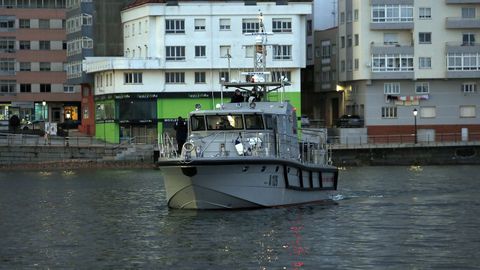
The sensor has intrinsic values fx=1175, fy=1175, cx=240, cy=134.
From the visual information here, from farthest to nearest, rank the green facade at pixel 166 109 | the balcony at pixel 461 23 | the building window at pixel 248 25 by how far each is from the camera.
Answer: the balcony at pixel 461 23 → the building window at pixel 248 25 → the green facade at pixel 166 109

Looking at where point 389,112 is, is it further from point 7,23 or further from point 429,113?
point 7,23

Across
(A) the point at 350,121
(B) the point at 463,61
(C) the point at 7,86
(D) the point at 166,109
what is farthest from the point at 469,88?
(C) the point at 7,86

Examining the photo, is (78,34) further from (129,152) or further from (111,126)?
(129,152)

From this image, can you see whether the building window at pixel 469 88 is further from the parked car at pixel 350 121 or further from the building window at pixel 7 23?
the building window at pixel 7 23

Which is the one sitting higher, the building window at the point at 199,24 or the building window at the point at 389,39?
the building window at the point at 199,24

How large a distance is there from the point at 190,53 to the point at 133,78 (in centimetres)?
540

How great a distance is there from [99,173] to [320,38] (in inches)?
1610

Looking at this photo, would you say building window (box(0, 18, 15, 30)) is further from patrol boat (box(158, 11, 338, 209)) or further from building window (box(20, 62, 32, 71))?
patrol boat (box(158, 11, 338, 209))

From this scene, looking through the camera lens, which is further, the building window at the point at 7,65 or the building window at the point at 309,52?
the building window at the point at 7,65

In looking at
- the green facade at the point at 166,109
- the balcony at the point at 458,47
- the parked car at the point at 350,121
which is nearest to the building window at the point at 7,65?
the green facade at the point at 166,109

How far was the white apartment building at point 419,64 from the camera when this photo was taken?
105 m

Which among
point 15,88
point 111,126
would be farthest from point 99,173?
point 15,88

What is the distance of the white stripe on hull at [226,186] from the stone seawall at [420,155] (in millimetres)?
52690

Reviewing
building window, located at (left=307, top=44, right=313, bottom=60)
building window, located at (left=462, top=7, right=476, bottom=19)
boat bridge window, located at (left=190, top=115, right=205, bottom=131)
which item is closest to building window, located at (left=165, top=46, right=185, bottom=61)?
building window, located at (left=307, top=44, right=313, bottom=60)
